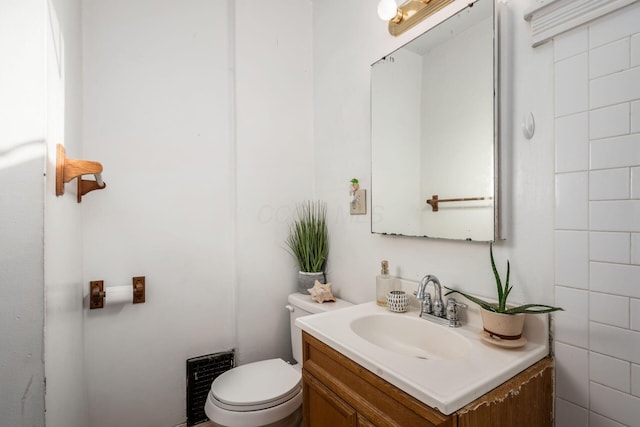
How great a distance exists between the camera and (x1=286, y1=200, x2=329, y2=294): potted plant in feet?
5.78

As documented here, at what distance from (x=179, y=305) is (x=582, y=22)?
187 cm

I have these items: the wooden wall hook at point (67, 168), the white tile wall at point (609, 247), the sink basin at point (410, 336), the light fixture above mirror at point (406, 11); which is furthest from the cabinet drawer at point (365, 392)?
the light fixture above mirror at point (406, 11)

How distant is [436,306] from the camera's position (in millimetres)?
1129

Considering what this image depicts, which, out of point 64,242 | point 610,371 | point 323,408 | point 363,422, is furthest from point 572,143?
point 64,242

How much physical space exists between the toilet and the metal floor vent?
0.79 feet

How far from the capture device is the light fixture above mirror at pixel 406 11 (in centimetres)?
120

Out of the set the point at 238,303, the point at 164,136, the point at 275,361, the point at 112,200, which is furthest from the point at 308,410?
the point at 164,136

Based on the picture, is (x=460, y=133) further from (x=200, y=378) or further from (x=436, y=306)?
(x=200, y=378)

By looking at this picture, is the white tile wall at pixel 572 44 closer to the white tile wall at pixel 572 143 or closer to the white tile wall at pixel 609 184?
the white tile wall at pixel 572 143

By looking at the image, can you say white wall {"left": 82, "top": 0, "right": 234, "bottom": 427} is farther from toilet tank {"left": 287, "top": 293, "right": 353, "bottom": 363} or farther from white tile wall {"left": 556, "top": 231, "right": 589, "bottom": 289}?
white tile wall {"left": 556, "top": 231, "right": 589, "bottom": 289}

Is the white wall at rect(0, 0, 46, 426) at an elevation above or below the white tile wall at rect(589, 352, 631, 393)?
above

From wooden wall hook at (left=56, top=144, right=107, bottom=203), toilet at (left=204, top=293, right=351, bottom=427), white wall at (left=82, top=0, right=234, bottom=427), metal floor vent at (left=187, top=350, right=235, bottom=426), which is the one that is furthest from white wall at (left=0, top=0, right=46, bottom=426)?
metal floor vent at (left=187, top=350, right=235, bottom=426)

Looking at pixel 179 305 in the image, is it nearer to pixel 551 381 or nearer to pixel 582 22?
pixel 551 381

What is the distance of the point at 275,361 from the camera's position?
5.06ft
